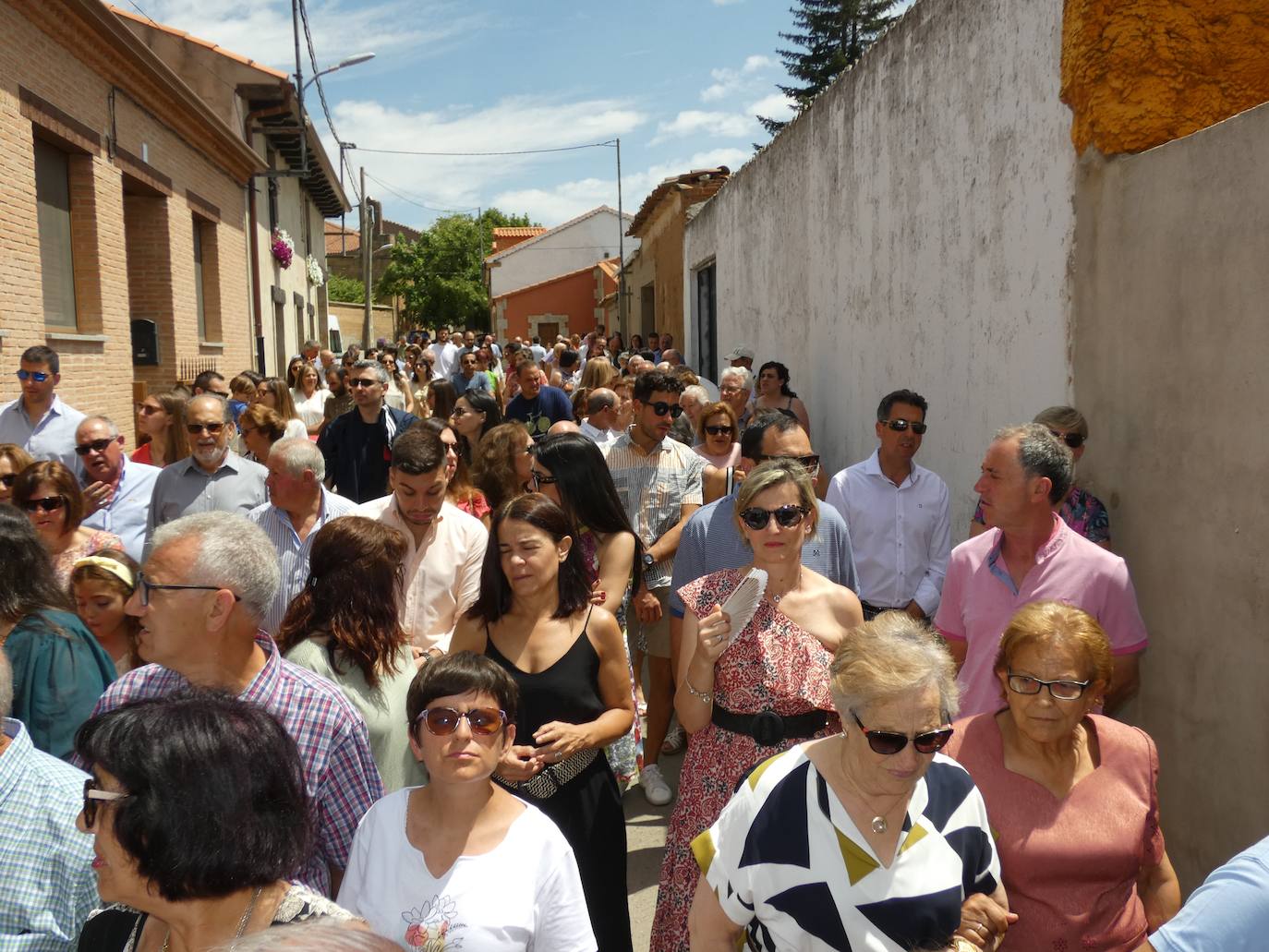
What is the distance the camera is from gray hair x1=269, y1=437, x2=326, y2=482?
15.1ft

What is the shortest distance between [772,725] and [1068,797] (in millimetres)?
816

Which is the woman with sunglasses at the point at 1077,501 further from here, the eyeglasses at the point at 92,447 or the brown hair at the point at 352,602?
the eyeglasses at the point at 92,447

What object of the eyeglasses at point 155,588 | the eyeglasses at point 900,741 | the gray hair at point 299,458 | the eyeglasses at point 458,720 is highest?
the gray hair at point 299,458

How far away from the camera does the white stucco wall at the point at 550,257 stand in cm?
4994

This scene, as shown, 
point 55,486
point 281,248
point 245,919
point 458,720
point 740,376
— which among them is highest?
point 281,248

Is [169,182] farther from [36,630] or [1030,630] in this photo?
[1030,630]

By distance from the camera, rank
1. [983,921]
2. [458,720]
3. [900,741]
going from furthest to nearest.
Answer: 1. [458,720]
2. [983,921]
3. [900,741]

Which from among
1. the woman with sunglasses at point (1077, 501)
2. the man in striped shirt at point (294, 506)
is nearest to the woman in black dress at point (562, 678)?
the man in striped shirt at point (294, 506)

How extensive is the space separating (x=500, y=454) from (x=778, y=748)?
330cm

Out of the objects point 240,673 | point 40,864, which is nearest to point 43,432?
point 240,673

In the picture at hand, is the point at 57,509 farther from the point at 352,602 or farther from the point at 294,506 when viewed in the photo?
the point at 352,602

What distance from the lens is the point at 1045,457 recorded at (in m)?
3.65

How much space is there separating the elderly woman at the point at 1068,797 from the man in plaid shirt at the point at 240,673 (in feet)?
5.25

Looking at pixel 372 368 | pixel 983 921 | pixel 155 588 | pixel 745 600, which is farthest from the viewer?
pixel 372 368
